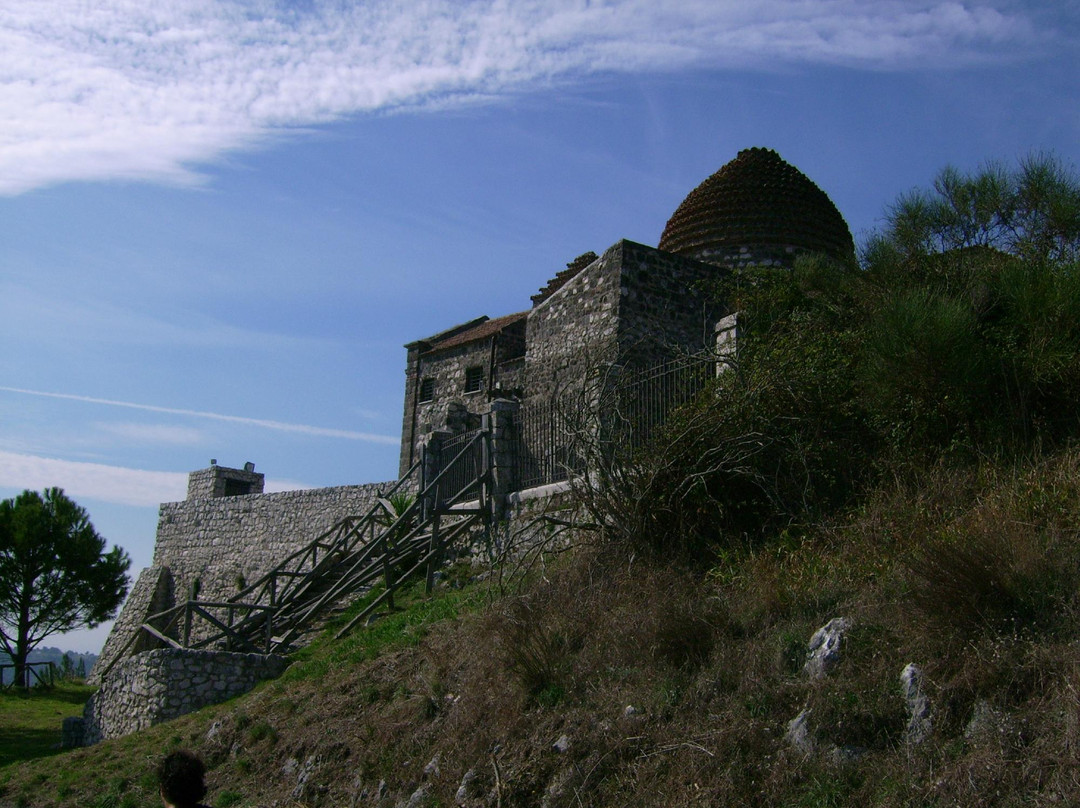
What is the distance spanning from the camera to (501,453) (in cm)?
1410

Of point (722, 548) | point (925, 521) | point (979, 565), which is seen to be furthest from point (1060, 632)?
point (722, 548)

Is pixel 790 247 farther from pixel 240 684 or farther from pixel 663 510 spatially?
pixel 240 684

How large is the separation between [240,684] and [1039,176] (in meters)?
12.1

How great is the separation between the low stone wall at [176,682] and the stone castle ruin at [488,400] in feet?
0.06

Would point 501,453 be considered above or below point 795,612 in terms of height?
above

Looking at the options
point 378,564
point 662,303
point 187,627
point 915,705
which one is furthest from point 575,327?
point 915,705

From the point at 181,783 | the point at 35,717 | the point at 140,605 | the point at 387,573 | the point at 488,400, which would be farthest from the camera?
the point at 140,605

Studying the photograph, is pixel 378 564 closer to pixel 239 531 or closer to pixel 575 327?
pixel 575 327

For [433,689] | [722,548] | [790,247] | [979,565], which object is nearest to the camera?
[979,565]

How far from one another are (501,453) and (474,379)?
10365 mm

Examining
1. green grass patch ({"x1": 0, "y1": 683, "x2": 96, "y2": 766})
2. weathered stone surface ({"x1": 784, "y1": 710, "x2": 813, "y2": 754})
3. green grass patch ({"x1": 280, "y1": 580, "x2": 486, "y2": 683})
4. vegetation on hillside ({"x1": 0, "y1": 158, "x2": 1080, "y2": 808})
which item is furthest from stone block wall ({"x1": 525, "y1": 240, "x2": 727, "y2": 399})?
green grass patch ({"x1": 0, "y1": 683, "x2": 96, "y2": 766})

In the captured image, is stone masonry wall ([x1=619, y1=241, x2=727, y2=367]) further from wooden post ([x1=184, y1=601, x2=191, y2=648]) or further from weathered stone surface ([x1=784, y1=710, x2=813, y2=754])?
weathered stone surface ([x1=784, y1=710, x2=813, y2=754])

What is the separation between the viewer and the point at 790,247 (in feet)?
55.9

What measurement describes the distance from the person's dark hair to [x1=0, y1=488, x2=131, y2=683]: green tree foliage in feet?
86.0
